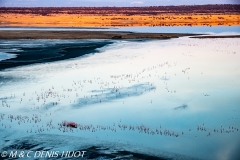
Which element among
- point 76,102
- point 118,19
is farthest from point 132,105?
point 118,19

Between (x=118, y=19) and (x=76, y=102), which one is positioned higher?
(x=118, y=19)

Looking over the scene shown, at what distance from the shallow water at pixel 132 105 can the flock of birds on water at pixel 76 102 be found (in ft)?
0.08

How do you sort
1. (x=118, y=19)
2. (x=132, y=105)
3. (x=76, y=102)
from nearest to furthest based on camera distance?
(x=132, y=105) < (x=76, y=102) < (x=118, y=19)

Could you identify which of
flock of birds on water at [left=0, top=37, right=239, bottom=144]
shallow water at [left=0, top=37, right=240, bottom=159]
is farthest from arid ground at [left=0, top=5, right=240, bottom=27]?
flock of birds on water at [left=0, top=37, right=239, bottom=144]

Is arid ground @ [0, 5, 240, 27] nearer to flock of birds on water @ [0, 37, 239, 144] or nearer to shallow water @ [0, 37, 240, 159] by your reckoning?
shallow water @ [0, 37, 240, 159]

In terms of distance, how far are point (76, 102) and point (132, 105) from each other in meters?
1.93

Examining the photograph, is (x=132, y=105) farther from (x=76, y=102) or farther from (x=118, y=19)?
(x=118, y=19)

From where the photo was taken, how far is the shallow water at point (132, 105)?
28.1ft

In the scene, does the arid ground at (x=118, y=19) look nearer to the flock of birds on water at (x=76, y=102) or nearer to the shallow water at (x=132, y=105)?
the shallow water at (x=132, y=105)

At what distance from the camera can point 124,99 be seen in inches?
500

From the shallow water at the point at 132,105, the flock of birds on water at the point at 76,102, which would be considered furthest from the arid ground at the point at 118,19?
the flock of birds on water at the point at 76,102

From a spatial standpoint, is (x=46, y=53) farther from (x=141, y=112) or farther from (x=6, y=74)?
(x=141, y=112)

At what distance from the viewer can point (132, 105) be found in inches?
469

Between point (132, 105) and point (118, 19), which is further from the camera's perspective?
point (118, 19)
